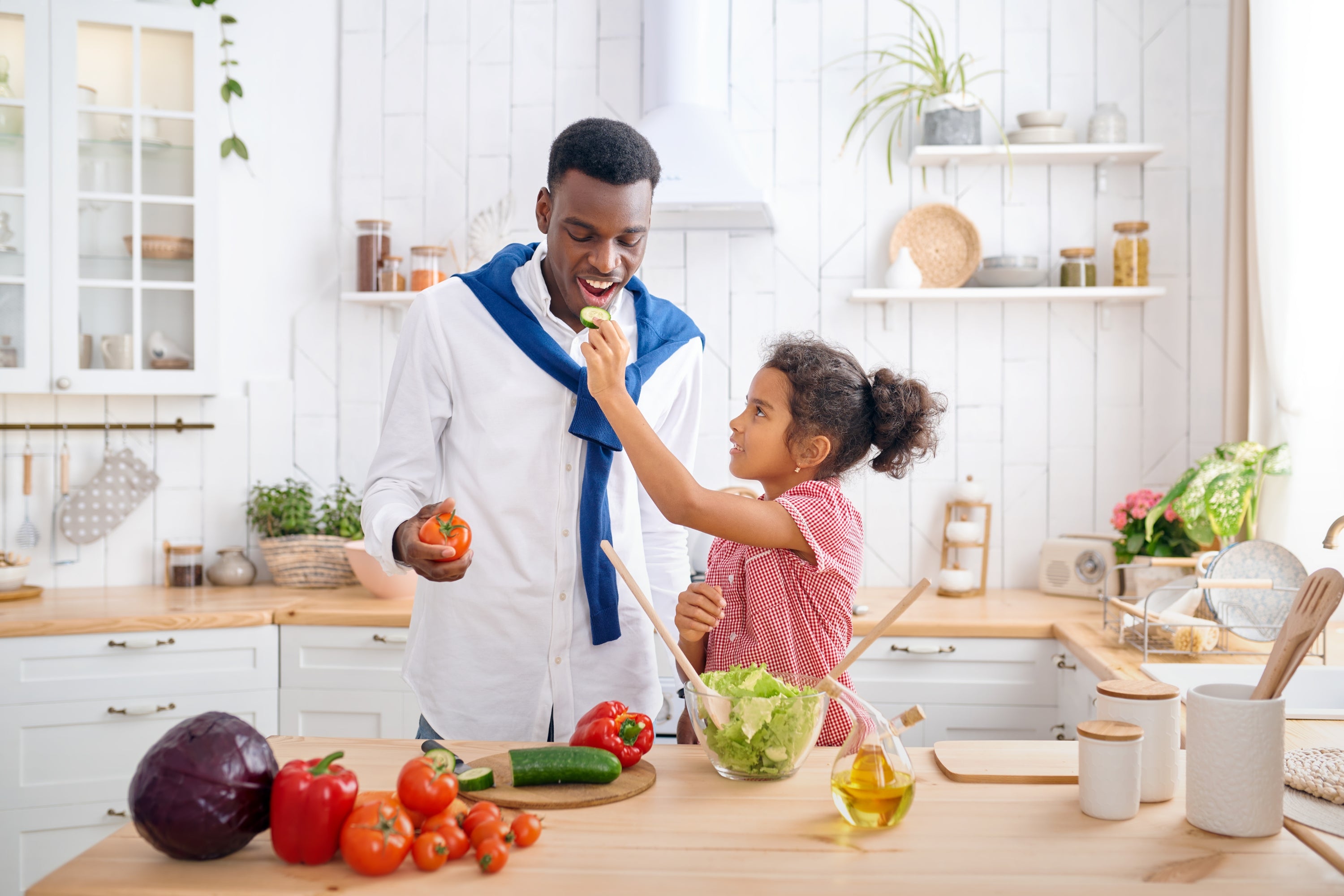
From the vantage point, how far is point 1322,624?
101 cm

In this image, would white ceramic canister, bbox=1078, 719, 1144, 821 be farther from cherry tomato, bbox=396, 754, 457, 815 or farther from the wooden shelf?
the wooden shelf

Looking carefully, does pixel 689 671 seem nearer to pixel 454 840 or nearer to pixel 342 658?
pixel 454 840

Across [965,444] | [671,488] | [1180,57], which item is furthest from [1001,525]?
[671,488]

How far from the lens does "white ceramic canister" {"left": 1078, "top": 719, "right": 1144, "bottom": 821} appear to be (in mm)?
1066

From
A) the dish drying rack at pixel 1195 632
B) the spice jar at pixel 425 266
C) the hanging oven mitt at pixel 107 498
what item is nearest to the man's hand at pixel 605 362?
the dish drying rack at pixel 1195 632

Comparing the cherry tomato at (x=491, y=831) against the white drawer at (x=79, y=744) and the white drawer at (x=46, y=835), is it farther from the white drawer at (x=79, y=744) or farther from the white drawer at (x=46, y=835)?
the white drawer at (x=46, y=835)

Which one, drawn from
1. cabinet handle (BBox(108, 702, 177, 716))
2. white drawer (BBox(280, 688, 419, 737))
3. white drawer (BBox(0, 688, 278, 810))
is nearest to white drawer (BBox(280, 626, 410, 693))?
white drawer (BBox(280, 688, 419, 737))

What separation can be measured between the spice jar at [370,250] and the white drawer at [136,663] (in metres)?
1.08

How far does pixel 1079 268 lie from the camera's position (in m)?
2.93

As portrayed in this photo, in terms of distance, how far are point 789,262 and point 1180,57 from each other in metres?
1.28

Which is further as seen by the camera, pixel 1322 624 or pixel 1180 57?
pixel 1180 57

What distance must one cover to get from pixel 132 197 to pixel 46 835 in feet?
5.65

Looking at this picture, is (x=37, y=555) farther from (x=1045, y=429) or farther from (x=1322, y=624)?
(x=1322, y=624)

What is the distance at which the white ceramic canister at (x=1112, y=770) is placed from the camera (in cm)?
107
